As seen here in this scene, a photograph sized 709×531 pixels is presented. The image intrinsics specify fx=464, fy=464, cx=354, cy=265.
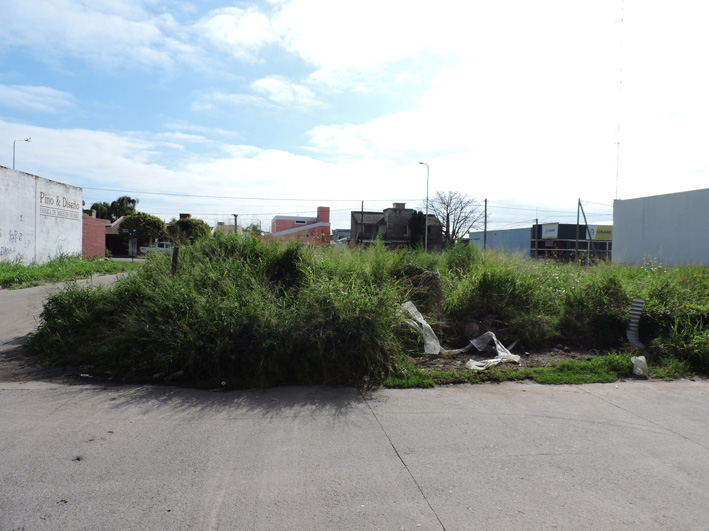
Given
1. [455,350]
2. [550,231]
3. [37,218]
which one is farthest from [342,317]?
[550,231]

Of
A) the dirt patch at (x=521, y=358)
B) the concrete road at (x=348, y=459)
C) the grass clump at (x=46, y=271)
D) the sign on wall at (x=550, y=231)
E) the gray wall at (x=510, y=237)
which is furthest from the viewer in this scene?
the gray wall at (x=510, y=237)

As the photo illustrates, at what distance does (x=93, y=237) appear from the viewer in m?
32.5

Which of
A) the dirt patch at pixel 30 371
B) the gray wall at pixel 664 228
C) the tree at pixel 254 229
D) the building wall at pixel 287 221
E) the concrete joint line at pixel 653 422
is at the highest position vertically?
the building wall at pixel 287 221

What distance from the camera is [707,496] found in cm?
330

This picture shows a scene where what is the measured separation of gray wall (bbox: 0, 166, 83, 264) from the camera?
65.7 feet

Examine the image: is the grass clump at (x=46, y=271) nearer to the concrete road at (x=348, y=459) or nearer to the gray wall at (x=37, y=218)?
the gray wall at (x=37, y=218)

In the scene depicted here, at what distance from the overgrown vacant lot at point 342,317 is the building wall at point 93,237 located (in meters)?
26.3

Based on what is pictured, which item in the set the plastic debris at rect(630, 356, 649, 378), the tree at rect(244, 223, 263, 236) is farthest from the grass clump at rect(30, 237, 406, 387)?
the plastic debris at rect(630, 356, 649, 378)

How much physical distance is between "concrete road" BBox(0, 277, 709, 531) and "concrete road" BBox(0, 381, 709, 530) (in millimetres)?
15

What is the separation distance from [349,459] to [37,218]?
80.3ft

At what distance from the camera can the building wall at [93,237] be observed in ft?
101

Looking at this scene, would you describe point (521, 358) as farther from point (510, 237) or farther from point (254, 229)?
point (510, 237)

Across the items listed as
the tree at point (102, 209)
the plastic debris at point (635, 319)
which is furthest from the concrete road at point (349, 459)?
the tree at point (102, 209)

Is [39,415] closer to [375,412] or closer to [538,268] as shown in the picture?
[375,412]
